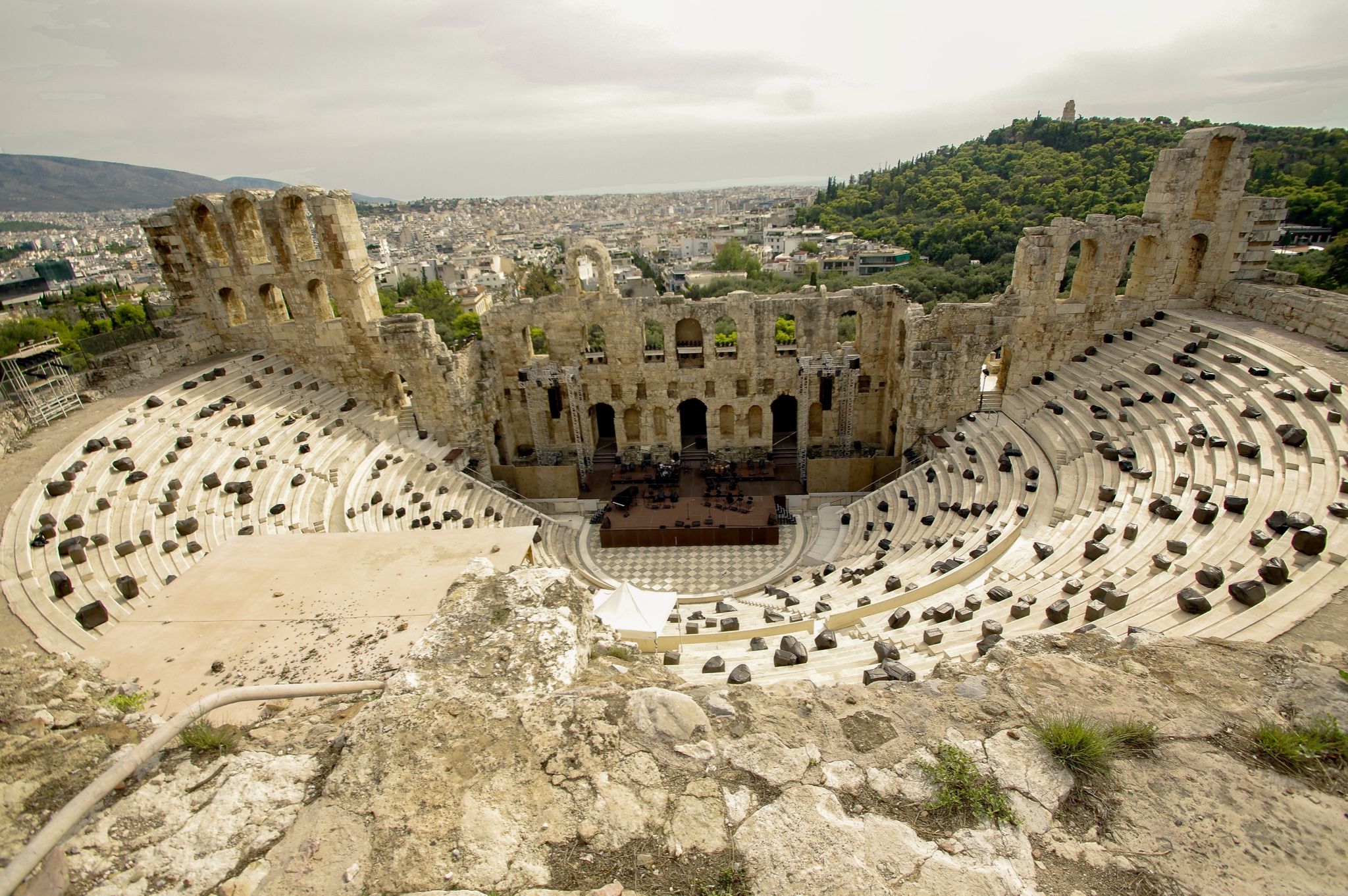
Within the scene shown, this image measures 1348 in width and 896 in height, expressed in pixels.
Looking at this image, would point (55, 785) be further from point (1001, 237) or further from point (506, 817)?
point (1001, 237)

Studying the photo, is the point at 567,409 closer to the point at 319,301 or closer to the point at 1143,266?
the point at 319,301

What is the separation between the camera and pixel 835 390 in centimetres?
2619

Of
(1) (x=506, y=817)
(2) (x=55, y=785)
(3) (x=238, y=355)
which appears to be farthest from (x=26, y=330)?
(1) (x=506, y=817)

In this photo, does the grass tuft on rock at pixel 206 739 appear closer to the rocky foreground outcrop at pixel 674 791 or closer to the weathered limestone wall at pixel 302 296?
the rocky foreground outcrop at pixel 674 791

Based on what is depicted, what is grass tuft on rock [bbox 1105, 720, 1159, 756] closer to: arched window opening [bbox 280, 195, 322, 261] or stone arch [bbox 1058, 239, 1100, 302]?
stone arch [bbox 1058, 239, 1100, 302]

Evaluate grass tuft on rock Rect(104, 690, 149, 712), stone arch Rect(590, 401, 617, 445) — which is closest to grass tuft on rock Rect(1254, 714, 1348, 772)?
grass tuft on rock Rect(104, 690, 149, 712)

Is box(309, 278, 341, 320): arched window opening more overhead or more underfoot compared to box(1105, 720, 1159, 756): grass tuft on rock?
more overhead

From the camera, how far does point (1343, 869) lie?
165 inches

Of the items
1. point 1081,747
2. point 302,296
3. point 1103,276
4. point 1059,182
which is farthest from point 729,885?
point 1059,182

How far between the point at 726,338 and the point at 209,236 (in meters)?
28.2

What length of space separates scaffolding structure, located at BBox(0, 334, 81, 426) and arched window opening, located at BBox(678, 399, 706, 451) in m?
21.6

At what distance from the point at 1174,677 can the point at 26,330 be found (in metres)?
51.1

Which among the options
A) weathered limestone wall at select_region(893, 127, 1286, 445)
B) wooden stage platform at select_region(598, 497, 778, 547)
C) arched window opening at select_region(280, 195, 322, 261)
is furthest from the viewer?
wooden stage platform at select_region(598, 497, 778, 547)

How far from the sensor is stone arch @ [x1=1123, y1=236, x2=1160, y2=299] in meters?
20.9
